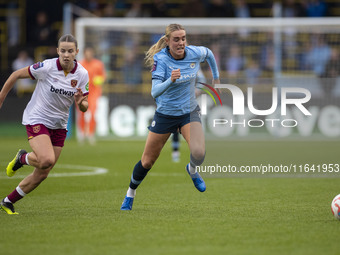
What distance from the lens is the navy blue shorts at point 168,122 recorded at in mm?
7938

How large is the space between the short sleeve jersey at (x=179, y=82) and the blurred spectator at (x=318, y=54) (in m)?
10.9

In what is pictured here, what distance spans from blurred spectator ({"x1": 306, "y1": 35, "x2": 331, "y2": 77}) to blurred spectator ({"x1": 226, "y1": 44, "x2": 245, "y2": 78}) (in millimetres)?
1777

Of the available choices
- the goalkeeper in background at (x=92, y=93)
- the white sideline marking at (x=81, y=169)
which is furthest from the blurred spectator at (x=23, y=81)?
the white sideline marking at (x=81, y=169)

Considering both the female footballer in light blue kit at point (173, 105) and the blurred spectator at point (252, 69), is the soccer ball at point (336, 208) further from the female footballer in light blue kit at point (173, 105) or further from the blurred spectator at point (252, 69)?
the blurred spectator at point (252, 69)

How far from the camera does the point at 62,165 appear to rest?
13.4m

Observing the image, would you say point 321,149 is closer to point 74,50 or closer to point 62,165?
point 74,50

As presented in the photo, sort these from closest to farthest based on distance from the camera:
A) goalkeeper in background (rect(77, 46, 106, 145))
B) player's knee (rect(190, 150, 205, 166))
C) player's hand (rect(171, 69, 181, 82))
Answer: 1. player's hand (rect(171, 69, 181, 82))
2. player's knee (rect(190, 150, 205, 166))
3. goalkeeper in background (rect(77, 46, 106, 145))

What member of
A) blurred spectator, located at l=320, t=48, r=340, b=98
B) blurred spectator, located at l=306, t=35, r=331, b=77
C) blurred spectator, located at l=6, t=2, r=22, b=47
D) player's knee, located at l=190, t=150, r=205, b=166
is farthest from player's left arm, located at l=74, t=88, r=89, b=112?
blurred spectator, located at l=6, t=2, r=22, b=47

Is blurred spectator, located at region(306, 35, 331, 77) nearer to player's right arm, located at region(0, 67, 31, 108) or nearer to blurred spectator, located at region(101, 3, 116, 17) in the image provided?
blurred spectator, located at region(101, 3, 116, 17)

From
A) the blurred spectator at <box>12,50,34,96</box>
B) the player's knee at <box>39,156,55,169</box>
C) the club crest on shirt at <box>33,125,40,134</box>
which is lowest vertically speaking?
the blurred spectator at <box>12,50,34,96</box>

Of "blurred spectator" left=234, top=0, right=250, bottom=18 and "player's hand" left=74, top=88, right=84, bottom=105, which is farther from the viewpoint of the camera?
"blurred spectator" left=234, top=0, right=250, bottom=18

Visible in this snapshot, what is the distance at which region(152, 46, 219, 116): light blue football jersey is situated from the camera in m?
7.89

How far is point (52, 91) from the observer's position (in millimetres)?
7773

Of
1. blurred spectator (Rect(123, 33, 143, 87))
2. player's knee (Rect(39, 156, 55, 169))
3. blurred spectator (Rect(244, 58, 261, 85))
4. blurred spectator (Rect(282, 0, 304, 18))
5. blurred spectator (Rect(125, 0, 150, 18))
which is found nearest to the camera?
player's knee (Rect(39, 156, 55, 169))
